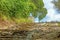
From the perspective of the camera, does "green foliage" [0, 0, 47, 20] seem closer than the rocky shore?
No

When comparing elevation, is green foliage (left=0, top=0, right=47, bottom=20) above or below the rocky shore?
above

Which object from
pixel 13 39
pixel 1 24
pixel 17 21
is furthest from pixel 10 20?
pixel 13 39

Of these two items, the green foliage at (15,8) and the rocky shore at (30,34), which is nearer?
the rocky shore at (30,34)

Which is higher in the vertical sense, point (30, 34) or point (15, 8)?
point (15, 8)

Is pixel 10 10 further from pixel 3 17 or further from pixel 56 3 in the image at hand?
pixel 56 3

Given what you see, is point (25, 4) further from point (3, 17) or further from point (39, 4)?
point (39, 4)

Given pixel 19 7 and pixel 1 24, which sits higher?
pixel 19 7

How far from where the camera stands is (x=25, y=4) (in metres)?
12.4

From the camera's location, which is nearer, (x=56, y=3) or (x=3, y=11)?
(x=3, y=11)

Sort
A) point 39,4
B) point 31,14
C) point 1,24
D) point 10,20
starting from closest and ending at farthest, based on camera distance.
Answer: point 1,24 → point 10,20 → point 31,14 → point 39,4

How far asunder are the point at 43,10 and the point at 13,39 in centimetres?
928

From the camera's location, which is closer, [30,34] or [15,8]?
[30,34]

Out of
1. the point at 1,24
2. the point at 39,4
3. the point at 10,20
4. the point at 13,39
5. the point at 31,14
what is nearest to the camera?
the point at 13,39

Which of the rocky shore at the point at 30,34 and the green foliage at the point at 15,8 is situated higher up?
the green foliage at the point at 15,8
